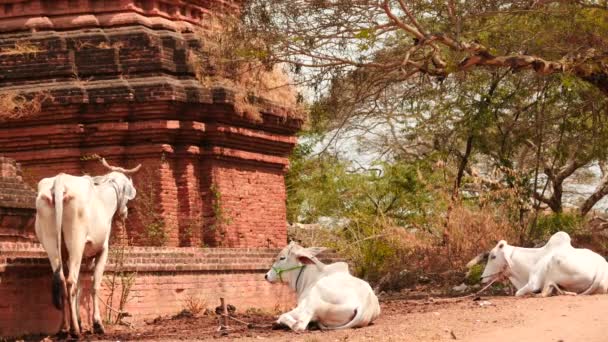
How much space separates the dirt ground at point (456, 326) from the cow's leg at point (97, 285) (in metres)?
0.14

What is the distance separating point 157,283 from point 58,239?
2372mm

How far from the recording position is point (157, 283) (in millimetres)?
11398

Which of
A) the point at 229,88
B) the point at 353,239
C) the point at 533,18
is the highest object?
the point at 533,18

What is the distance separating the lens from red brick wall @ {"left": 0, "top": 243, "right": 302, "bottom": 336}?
967 cm

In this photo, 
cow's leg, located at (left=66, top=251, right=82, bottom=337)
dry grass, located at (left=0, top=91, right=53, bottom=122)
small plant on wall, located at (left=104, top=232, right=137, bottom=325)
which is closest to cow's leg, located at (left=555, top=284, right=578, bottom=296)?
small plant on wall, located at (left=104, top=232, right=137, bottom=325)

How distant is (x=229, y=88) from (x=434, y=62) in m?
2.62

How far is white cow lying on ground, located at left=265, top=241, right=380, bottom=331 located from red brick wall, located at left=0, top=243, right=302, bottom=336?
186cm

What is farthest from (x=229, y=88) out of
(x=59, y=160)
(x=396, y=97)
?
(x=396, y=97)

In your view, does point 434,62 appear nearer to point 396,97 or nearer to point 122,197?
point 396,97

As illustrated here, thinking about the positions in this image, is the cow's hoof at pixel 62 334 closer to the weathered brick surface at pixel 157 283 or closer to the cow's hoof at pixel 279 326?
the weathered brick surface at pixel 157 283

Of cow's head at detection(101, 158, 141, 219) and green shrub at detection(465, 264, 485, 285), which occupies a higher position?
cow's head at detection(101, 158, 141, 219)

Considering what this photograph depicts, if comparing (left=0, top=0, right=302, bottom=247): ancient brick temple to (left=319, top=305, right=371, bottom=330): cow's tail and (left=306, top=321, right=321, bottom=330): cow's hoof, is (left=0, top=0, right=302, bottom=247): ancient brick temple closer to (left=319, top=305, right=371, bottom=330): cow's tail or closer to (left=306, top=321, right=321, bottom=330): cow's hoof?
(left=306, top=321, right=321, bottom=330): cow's hoof

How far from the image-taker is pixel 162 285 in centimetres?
1146

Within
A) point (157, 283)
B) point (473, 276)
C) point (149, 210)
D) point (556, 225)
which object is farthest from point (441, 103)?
point (157, 283)
